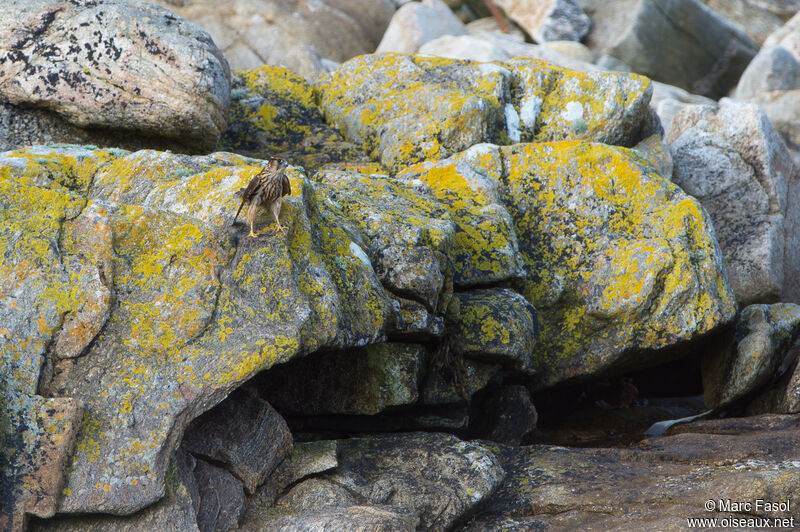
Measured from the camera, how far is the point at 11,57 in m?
10.3

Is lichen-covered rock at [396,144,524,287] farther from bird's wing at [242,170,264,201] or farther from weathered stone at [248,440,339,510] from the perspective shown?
bird's wing at [242,170,264,201]

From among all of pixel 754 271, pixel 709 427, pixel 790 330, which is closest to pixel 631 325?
pixel 709 427

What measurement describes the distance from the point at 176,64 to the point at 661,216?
695 centimetres

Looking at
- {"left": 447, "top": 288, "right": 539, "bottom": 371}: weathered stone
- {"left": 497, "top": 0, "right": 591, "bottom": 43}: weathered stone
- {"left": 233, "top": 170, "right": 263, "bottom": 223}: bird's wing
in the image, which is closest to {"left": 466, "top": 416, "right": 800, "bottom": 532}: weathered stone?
{"left": 447, "top": 288, "right": 539, "bottom": 371}: weathered stone

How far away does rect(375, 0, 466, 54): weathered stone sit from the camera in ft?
82.7

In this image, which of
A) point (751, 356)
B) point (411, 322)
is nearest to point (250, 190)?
point (411, 322)

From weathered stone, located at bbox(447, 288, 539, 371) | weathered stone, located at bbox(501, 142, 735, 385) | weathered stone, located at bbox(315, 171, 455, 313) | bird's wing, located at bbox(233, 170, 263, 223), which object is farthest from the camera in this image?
weathered stone, located at bbox(501, 142, 735, 385)

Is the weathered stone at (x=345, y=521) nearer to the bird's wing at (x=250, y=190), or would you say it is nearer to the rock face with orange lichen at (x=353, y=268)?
the rock face with orange lichen at (x=353, y=268)

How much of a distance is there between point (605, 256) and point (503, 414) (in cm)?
263

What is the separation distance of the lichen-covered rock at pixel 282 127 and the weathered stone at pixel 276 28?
12.5 metres

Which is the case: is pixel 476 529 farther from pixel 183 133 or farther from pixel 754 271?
pixel 754 271

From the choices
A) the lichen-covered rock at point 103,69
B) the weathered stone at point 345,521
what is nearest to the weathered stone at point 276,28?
the lichen-covered rock at point 103,69

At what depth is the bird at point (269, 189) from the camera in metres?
6.98

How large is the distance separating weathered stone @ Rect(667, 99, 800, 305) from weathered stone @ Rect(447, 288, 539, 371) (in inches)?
210
